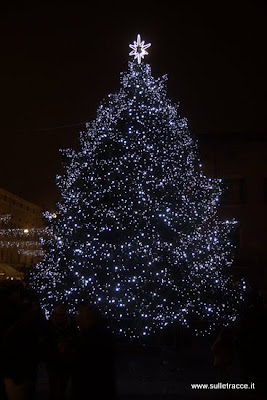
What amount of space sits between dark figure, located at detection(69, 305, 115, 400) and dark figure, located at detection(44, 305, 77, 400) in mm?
393

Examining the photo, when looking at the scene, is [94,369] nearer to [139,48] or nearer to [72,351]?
[72,351]

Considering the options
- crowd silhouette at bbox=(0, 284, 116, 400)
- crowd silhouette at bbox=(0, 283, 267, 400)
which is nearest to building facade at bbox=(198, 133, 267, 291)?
crowd silhouette at bbox=(0, 283, 267, 400)

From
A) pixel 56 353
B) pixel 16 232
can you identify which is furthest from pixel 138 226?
pixel 16 232

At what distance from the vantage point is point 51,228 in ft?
56.0

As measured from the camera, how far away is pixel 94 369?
494 cm

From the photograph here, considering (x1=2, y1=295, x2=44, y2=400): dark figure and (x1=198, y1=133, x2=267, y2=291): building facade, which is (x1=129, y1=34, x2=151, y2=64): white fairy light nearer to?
(x1=2, y1=295, x2=44, y2=400): dark figure

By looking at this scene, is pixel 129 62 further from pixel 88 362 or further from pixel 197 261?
pixel 88 362

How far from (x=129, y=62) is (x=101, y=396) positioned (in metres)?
14.0

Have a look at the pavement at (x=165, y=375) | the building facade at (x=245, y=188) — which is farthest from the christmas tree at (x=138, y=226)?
the building facade at (x=245, y=188)

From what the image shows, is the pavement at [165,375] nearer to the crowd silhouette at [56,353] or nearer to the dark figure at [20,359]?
the crowd silhouette at [56,353]

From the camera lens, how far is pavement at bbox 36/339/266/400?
1049 centimetres

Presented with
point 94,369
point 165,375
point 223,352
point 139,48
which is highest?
point 139,48

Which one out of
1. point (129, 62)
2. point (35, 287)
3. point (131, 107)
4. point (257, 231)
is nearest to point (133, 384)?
point (35, 287)

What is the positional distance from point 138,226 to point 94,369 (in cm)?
1078
